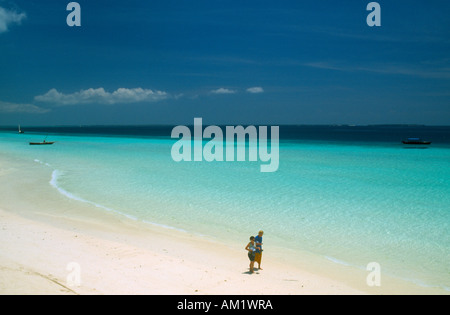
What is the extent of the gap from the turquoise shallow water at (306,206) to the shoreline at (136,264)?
4.47 feet

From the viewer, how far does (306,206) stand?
15688 mm

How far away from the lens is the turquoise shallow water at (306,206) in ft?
34.3

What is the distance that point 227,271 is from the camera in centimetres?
824

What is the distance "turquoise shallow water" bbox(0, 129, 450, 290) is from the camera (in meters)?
10.5

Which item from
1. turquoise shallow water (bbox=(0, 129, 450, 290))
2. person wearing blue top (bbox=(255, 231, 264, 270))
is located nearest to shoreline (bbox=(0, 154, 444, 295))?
person wearing blue top (bbox=(255, 231, 264, 270))

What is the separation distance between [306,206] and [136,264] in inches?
389
